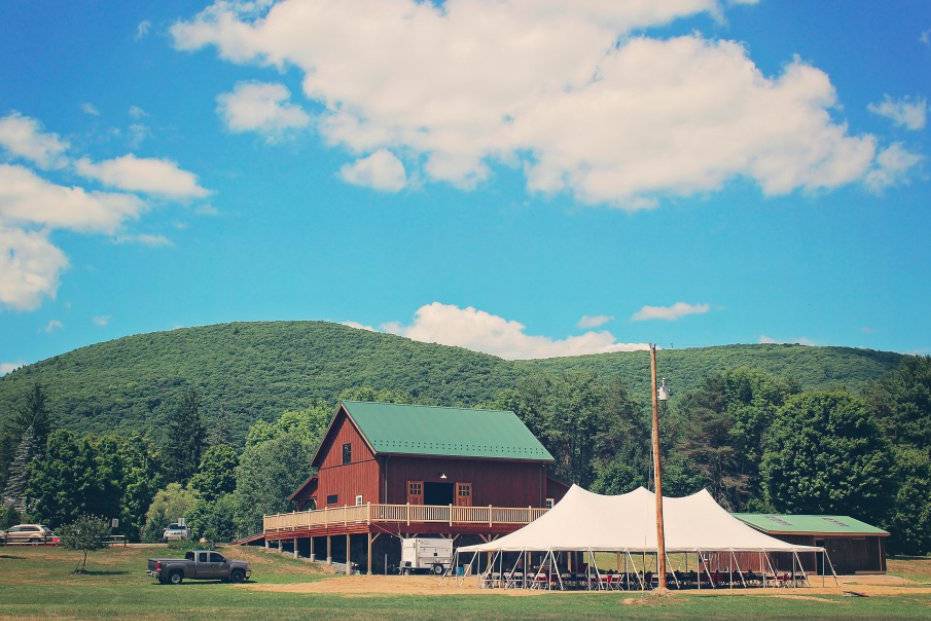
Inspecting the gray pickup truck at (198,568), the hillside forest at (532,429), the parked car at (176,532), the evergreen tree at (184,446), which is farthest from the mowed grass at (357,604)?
the evergreen tree at (184,446)

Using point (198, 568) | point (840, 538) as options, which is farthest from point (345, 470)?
point (840, 538)

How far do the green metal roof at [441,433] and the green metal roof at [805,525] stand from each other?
464 inches

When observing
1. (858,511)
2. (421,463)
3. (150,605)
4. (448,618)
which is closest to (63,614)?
(150,605)

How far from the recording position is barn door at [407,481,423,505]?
5669cm

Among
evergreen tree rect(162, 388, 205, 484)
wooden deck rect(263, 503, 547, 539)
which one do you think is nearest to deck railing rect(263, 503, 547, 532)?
wooden deck rect(263, 503, 547, 539)

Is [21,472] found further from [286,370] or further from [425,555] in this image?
[286,370]

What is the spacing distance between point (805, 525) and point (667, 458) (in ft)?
106

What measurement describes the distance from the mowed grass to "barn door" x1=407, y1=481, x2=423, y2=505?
1401cm

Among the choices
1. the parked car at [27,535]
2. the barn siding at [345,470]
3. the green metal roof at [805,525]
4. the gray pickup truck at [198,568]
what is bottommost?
the gray pickup truck at [198,568]

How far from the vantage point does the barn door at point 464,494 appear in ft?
190

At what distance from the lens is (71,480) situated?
85000mm

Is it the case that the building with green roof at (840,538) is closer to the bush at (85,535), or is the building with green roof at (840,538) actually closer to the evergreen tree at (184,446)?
the bush at (85,535)

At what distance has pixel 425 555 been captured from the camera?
51.7 meters

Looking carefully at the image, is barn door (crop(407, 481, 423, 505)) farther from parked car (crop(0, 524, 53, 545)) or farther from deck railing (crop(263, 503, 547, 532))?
parked car (crop(0, 524, 53, 545))
